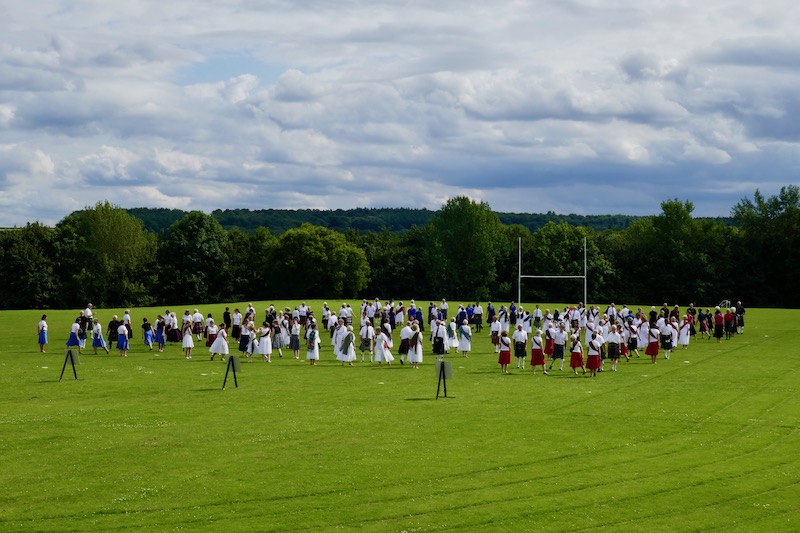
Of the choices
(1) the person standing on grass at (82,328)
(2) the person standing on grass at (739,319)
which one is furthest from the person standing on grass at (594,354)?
(2) the person standing on grass at (739,319)

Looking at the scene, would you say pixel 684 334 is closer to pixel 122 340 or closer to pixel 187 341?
pixel 187 341

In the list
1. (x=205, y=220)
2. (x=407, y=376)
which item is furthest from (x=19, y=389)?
(x=205, y=220)

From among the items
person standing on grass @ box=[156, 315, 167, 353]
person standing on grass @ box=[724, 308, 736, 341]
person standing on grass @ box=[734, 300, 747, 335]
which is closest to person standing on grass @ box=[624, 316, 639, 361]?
person standing on grass @ box=[724, 308, 736, 341]

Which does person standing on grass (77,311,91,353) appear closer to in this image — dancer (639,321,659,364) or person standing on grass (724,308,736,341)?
dancer (639,321,659,364)

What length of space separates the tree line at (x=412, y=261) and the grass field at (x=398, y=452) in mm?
64522

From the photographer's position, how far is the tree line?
9300 centimetres

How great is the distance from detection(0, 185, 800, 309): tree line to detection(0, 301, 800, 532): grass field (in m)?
64.5

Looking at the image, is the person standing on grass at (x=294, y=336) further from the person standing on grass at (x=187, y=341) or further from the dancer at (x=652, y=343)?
the dancer at (x=652, y=343)

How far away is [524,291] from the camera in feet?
333

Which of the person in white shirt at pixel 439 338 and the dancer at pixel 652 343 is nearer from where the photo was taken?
the dancer at pixel 652 343

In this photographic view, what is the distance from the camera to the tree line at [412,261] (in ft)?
305

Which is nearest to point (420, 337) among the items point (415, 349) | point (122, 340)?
point (415, 349)

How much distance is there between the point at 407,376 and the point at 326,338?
1663 cm

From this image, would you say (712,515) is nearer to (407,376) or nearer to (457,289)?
(407,376)
